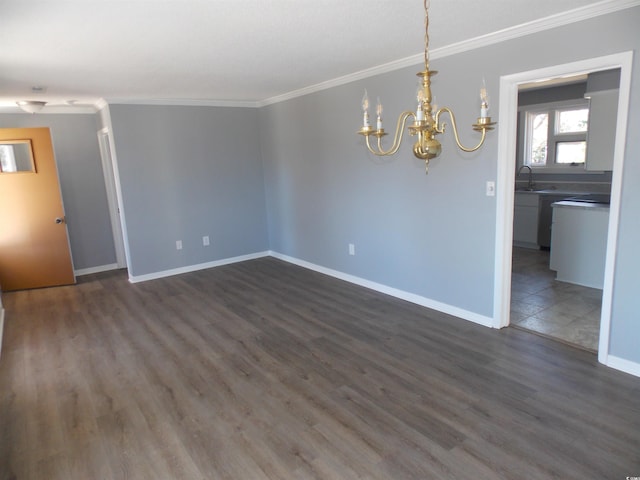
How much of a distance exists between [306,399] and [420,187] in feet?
7.32

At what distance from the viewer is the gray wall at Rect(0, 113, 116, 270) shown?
18.2 feet

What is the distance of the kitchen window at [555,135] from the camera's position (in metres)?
6.00

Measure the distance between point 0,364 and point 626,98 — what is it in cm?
491

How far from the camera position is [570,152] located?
20.2ft

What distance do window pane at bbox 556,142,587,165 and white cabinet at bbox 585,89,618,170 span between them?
247 centimetres

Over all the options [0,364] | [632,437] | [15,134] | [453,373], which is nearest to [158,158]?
[15,134]

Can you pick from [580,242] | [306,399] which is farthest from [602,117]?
[306,399]

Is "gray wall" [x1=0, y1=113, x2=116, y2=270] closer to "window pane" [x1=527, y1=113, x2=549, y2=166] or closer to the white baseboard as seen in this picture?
the white baseboard

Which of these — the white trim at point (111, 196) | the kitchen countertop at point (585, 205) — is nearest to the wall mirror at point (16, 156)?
the white trim at point (111, 196)

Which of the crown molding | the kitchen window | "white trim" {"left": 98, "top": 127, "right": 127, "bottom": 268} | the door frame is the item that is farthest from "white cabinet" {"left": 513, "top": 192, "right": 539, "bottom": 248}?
"white trim" {"left": 98, "top": 127, "right": 127, "bottom": 268}

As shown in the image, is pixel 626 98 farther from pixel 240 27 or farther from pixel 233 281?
pixel 233 281

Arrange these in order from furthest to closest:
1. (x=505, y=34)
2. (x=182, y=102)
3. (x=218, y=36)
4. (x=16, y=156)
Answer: (x=182, y=102) → (x=16, y=156) → (x=505, y=34) → (x=218, y=36)

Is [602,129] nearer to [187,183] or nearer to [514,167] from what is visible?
[514,167]

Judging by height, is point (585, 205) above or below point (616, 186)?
below
